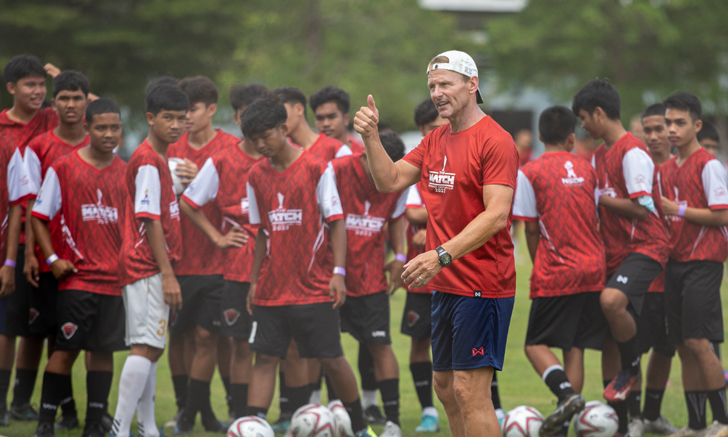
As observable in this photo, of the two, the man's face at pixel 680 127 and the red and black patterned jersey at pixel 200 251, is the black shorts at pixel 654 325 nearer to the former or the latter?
the man's face at pixel 680 127

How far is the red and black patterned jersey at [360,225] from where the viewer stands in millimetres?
6141

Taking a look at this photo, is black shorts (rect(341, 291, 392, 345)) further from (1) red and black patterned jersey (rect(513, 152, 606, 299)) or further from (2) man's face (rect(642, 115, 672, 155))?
(2) man's face (rect(642, 115, 672, 155))

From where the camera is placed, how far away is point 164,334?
541 cm

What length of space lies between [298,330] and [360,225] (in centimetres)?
115

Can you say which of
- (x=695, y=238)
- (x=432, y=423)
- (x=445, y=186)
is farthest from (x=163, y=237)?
(x=695, y=238)

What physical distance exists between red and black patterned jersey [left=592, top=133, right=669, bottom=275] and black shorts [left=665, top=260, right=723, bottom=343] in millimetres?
384

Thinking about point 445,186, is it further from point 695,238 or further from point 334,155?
point 695,238

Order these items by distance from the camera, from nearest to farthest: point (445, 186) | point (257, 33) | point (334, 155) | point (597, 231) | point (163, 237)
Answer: point (445, 186), point (163, 237), point (597, 231), point (334, 155), point (257, 33)

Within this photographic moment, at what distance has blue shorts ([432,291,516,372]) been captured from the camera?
427 cm

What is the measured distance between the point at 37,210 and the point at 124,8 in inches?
839

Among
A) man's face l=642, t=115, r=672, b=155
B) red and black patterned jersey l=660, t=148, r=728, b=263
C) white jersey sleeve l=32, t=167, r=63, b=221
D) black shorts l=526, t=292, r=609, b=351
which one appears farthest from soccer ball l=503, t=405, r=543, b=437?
white jersey sleeve l=32, t=167, r=63, b=221

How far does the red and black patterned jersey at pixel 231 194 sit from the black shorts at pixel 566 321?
224 centimetres

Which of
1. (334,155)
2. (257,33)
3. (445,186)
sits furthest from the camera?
(257,33)

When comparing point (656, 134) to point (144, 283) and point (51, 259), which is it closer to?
A: point (144, 283)
